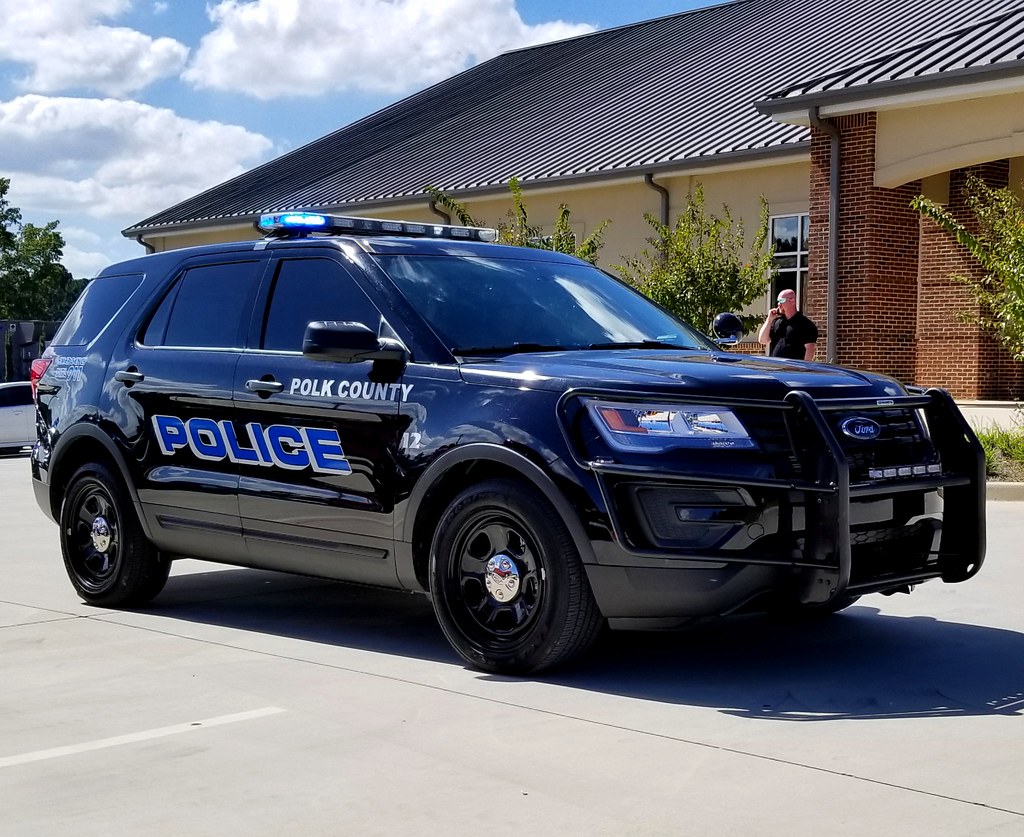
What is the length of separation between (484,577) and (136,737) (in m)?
1.50

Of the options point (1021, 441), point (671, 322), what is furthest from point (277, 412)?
point (1021, 441)

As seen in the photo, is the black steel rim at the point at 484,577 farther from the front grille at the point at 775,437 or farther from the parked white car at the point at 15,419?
the parked white car at the point at 15,419

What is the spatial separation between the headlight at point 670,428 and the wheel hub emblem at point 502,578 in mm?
652

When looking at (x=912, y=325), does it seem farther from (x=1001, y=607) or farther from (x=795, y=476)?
(x=795, y=476)

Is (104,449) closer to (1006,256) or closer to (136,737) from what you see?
(136,737)

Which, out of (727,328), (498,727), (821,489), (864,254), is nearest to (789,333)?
(864,254)

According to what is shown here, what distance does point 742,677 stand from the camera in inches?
234

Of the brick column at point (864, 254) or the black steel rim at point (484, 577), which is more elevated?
the brick column at point (864, 254)

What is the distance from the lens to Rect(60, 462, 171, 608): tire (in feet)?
25.1

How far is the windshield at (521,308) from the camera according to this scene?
21.2ft

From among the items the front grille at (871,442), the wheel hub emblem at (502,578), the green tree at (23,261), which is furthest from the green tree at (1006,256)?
the green tree at (23,261)

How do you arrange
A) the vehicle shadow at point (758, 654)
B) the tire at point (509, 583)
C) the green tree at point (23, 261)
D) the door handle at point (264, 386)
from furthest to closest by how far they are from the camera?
the green tree at point (23, 261) → the door handle at point (264, 386) → the tire at point (509, 583) → the vehicle shadow at point (758, 654)

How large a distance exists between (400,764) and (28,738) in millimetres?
1370

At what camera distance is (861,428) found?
18.9ft
